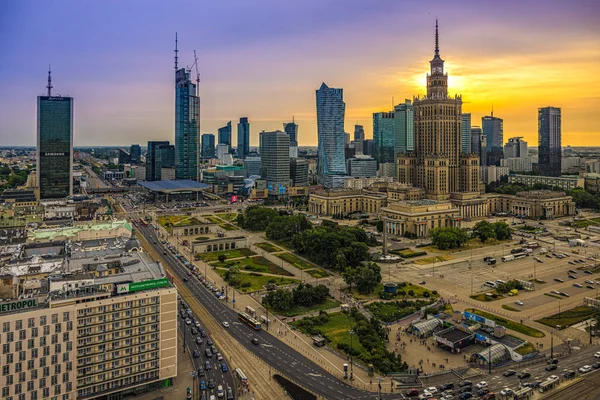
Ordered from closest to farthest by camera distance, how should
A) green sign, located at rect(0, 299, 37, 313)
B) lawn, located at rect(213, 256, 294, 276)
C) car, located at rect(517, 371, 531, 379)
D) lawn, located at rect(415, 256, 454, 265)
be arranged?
green sign, located at rect(0, 299, 37, 313) < car, located at rect(517, 371, 531, 379) < lawn, located at rect(213, 256, 294, 276) < lawn, located at rect(415, 256, 454, 265)

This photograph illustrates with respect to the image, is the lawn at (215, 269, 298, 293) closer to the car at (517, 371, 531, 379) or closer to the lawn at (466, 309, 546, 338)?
the lawn at (466, 309, 546, 338)

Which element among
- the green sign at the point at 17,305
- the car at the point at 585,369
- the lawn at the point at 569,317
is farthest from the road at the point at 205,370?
the lawn at the point at 569,317

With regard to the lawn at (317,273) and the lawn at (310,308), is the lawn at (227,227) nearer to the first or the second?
the lawn at (317,273)

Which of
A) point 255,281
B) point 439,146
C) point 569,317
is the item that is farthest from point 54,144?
point 569,317

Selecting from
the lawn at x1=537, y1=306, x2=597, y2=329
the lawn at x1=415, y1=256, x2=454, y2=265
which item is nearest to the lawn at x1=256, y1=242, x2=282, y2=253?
the lawn at x1=415, y1=256, x2=454, y2=265

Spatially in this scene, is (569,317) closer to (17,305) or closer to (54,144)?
(17,305)

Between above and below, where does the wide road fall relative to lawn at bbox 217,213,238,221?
below

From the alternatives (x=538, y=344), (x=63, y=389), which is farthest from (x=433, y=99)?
(x=63, y=389)

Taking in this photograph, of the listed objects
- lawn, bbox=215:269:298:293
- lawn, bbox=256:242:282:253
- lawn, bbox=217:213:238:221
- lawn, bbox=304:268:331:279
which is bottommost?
lawn, bbox=215:269:298:293
